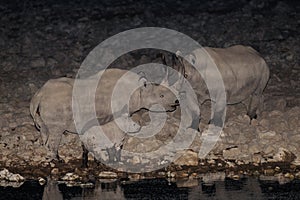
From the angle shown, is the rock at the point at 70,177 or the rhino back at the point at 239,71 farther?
the rhino back at the point at 239,71

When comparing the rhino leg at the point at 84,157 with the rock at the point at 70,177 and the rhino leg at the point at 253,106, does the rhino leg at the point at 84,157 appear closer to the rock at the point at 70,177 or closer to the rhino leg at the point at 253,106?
the rock at the point at 70,177

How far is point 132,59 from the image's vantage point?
17797mm

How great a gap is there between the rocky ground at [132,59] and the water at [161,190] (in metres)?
0.63

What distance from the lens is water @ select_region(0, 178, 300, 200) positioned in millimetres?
12219

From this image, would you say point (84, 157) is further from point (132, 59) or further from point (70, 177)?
point (132, 59)

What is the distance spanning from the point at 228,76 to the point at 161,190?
10.3ft

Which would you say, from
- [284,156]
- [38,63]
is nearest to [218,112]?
[284,156]

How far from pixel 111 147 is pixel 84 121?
586 mm

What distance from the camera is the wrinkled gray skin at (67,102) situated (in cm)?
1386

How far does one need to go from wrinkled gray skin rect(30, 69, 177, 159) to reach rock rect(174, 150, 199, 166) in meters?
0.90

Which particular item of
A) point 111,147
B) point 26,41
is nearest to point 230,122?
point 111,147

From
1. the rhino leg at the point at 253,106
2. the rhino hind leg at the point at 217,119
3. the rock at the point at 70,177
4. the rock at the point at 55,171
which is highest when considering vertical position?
the rhino leg at the point at 253,106

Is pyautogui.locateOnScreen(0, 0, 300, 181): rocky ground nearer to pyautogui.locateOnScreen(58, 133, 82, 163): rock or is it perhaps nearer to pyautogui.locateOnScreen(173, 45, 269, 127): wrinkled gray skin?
pyautogui.locateOnScreen(58, 133, 82, 163): rock

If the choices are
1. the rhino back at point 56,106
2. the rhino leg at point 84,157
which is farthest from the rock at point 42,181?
the rhino back at point 56,106
